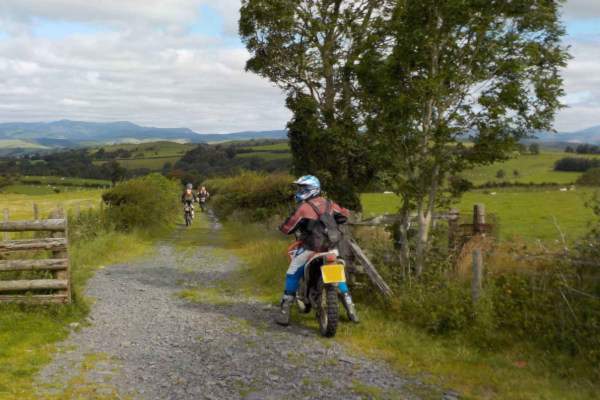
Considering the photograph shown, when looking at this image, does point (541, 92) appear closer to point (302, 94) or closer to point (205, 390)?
point (205, 390)

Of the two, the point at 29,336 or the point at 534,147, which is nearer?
the point at 29,336

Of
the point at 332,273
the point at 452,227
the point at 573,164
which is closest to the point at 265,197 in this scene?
the point at 452,227

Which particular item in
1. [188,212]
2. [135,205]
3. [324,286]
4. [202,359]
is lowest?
[188,212]

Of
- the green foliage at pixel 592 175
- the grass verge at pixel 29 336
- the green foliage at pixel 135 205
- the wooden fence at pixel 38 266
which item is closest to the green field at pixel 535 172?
the green foliage at pixel 135 205

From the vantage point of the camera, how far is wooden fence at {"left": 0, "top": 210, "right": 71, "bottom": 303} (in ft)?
25.0

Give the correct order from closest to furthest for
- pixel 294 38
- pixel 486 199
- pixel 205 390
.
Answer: pixel 205 390 → pixel 294 38 → pixel 486 199

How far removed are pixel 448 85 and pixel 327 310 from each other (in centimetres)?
453

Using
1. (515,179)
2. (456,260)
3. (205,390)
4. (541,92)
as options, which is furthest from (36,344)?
(515,179)

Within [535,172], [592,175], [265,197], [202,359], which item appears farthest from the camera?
[535,172]

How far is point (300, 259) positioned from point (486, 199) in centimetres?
4291

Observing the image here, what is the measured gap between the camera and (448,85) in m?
8.55

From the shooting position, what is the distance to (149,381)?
5469 mm

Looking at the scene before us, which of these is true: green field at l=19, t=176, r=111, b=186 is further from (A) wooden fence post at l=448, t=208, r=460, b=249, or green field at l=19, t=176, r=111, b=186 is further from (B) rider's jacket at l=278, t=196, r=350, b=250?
(B) rider's jacket at l=278, t=196, r=350, b=250

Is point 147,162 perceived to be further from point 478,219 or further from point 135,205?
point 478,219
